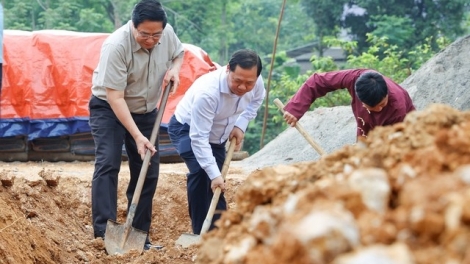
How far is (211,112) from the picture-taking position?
18.9 ft

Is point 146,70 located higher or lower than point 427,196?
lower

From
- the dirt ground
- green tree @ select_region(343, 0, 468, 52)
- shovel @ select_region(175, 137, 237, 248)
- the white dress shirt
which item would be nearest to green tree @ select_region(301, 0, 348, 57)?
green tree @ select_region(343, 0, 468, 52)

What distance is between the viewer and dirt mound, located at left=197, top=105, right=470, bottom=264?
69.1 inches

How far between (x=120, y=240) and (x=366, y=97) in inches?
80.2

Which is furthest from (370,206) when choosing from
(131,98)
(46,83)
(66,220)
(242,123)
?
(46,83)

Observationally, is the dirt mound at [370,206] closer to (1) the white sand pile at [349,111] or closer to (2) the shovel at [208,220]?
(2) the shovel at [208,220]

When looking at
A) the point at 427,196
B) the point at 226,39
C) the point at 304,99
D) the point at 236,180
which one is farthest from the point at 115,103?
the point at 226,39

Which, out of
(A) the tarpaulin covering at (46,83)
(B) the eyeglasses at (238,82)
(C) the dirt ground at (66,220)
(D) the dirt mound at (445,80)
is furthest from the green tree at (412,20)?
(B) the eyeglasses at (238,82)

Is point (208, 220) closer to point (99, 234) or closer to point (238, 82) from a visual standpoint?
point (99, 234)

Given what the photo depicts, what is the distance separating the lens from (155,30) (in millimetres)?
5602

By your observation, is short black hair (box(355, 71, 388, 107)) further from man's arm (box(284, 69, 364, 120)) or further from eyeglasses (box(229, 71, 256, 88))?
eyeglasses (box(229, 71, 256, 88))

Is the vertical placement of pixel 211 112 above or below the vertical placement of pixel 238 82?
below

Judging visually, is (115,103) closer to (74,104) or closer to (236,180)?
(236,180)

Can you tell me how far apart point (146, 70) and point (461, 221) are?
4.40m
